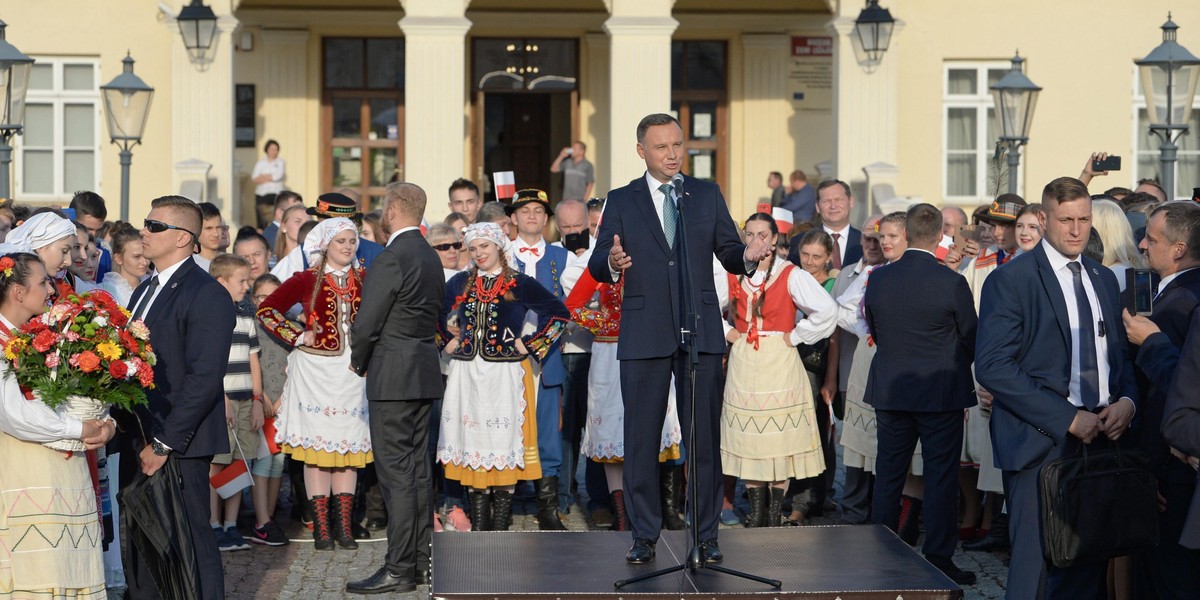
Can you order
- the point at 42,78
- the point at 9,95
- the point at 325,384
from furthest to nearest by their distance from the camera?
the point at 42,78, the point at 9,95, the point at 325,384

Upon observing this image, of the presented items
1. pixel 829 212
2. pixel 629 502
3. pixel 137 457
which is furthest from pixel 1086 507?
pixel 829 212

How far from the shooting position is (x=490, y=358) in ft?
26.7

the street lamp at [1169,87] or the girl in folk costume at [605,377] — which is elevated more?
the street lamp at [1169,87]

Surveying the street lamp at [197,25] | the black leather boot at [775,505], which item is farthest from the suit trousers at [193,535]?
the street lamp at [197,25]

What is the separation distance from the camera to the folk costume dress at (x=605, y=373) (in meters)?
8.45

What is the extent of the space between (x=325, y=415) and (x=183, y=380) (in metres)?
2.21

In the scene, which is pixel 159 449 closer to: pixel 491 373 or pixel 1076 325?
pixel 491 373

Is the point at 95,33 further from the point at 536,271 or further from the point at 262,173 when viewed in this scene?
the point at 536,271

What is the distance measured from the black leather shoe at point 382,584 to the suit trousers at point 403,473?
3 centimetres

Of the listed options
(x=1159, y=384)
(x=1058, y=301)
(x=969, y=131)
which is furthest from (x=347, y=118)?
(x=1159, y=384)

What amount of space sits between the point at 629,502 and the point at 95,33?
48.6ft

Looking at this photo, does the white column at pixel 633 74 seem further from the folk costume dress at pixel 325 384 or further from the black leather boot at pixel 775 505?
the folk costume dress at pixel 325 384

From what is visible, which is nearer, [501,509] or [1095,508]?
[1095,508]

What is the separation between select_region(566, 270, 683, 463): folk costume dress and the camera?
27.7 feet
